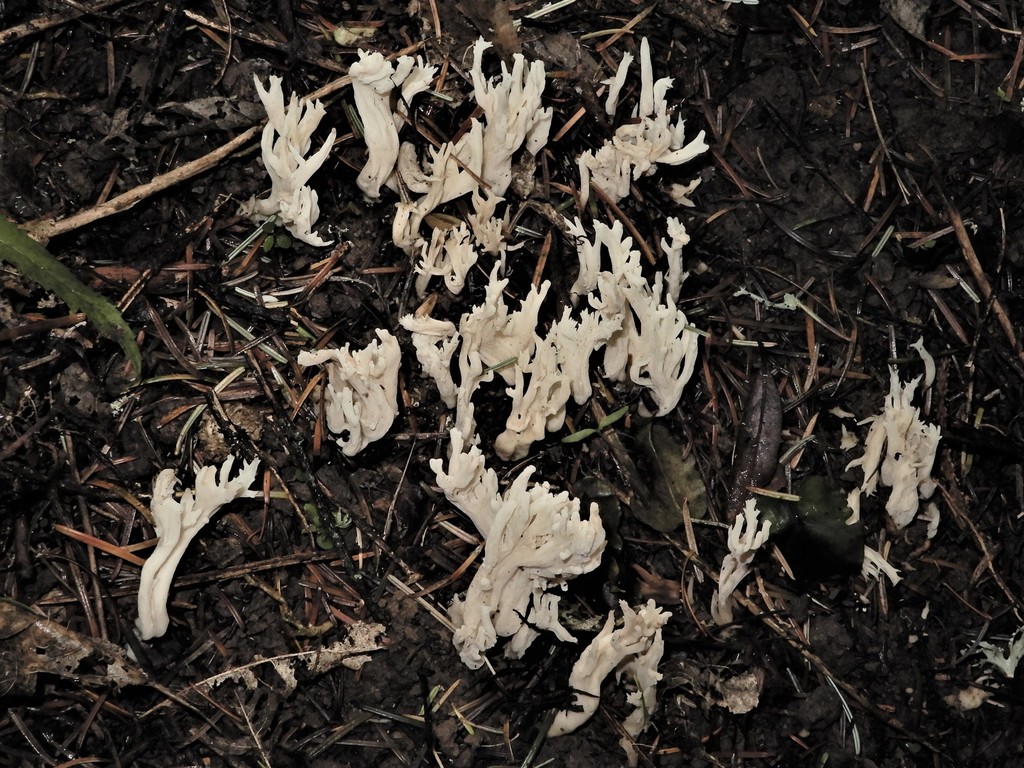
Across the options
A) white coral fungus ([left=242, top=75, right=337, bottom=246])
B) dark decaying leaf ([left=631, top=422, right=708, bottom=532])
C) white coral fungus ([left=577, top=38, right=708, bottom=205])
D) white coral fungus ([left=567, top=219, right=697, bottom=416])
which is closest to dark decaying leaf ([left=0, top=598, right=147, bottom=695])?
white coral fungus ([left=242, top=75, right=337, bottom=246])

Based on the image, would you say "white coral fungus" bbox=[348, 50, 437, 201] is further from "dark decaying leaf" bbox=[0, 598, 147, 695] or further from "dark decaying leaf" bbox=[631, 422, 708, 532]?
"dark decaying leaf" bbox=[0, 598, 147, 695]

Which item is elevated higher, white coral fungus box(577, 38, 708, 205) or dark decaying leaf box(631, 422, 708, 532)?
white coral fungus box(577, 38, 708, 205)

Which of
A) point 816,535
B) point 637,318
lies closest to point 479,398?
point 637,318

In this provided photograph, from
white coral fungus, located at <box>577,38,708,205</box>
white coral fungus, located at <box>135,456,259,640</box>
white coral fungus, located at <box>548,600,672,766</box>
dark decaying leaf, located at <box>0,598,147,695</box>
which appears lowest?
white coral fungus, located at <box>548,600,672,766</box>

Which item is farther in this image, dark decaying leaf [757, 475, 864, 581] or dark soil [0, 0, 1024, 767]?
dark decaying leaf [757, 475, 864, 581]

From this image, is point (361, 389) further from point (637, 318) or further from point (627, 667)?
point (627, 667)

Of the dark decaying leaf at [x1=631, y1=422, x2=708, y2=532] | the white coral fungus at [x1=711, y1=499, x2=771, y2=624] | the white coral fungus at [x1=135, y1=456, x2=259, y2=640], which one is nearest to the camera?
the white coral fungus at [x1=135, y1=456, x2=259, y2=640]

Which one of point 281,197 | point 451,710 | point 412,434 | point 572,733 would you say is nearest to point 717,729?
point 572,733

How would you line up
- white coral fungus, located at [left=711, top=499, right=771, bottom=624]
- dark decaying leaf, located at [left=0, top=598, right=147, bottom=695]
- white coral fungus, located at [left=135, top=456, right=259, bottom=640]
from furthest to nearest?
white coral fungus, located at [left=711, top=499, right=771, bottom=624], white coral fungus, located at [left=135, top=456, right=259, bottom=640], dark decaying leaf, located at [left=0, top=598, right=147, bottom=695]
